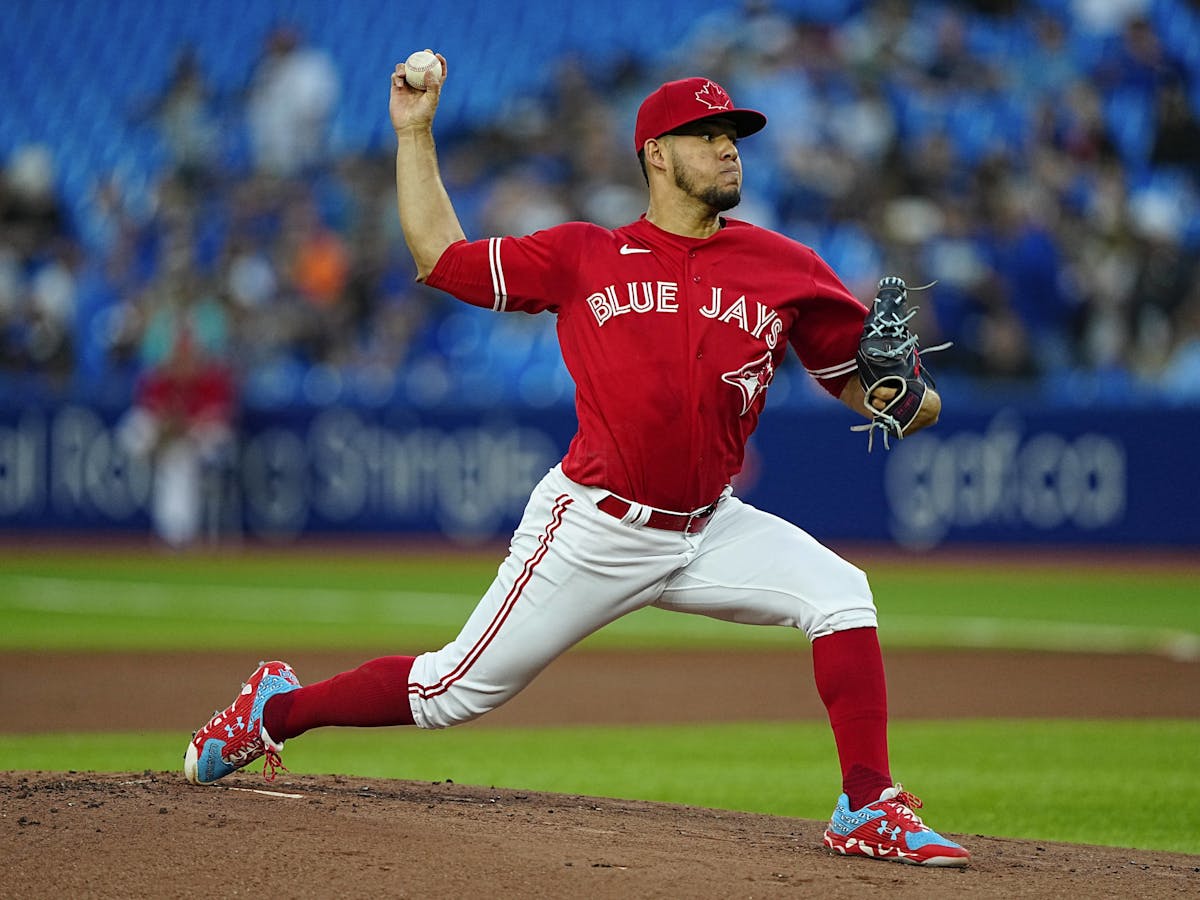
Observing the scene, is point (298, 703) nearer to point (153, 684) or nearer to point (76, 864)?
point (76, 864)

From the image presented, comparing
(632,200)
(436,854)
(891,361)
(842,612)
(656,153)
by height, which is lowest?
(436,854)

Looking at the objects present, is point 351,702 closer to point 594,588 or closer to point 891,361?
point 594,588

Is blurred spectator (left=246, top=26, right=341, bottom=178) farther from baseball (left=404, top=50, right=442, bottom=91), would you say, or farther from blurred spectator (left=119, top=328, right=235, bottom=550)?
baseball (left=404, top=50, right=442, bottom=91)

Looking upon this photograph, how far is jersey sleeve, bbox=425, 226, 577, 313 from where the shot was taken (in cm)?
480

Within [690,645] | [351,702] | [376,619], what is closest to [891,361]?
[351,702]

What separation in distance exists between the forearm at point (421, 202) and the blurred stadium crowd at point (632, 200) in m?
11.8

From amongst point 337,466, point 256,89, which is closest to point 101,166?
point 256,89

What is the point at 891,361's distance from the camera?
195 inches

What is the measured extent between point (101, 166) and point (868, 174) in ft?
30.9

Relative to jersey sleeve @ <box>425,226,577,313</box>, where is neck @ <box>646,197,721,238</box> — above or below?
above

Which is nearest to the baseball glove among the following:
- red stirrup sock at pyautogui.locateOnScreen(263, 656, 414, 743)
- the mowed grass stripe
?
red stirrup sock at pyautogui.locateOnScreen(263, 656, 414, 743)

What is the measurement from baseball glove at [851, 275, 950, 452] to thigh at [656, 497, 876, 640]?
390mm

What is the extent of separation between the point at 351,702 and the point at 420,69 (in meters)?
1.81

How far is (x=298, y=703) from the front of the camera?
16.9ft
